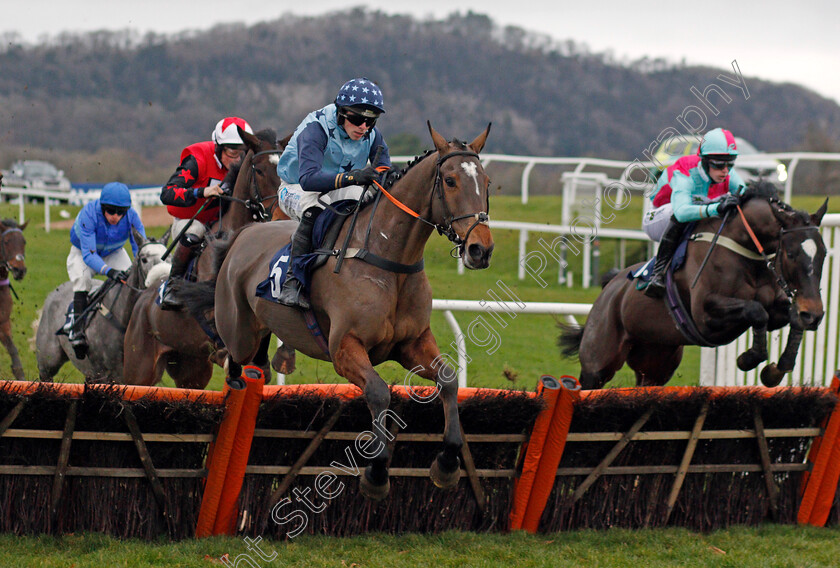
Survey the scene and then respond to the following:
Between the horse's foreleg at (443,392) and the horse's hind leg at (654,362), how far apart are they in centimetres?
266

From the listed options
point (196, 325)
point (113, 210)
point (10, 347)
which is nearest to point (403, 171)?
point (196, 325)

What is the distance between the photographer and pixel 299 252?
15.1 ft

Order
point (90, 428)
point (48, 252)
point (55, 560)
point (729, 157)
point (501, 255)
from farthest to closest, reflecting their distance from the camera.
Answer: point (501, 255)
point (48, 252)
point (729, 157)
point (90, 428)
point (55, 560)

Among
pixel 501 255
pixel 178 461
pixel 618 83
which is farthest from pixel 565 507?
pixel 618 83

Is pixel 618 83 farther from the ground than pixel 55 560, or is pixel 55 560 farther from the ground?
pixel 618 83

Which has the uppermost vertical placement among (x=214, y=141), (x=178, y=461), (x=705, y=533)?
A: (x=214, y=141)

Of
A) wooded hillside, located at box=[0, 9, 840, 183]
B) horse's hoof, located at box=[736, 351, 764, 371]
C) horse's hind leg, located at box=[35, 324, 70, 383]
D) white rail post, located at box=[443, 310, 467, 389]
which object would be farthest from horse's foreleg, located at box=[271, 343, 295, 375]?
wooded hillside, located at box=[0, 9, 840, 183]

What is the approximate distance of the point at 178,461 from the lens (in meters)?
4.40

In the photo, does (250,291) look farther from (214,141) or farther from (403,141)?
(403,141)

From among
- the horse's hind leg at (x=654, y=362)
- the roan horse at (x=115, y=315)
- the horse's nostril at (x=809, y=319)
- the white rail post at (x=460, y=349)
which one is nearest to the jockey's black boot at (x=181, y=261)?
the roan horse at (x=115, y=315)

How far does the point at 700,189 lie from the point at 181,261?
135 inches

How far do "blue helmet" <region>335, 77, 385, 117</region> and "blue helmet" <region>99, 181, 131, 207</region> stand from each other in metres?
2.67

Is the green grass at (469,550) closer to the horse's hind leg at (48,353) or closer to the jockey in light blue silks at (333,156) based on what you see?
the jockey in light blue silks at (333,156)

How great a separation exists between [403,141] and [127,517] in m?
20.4
